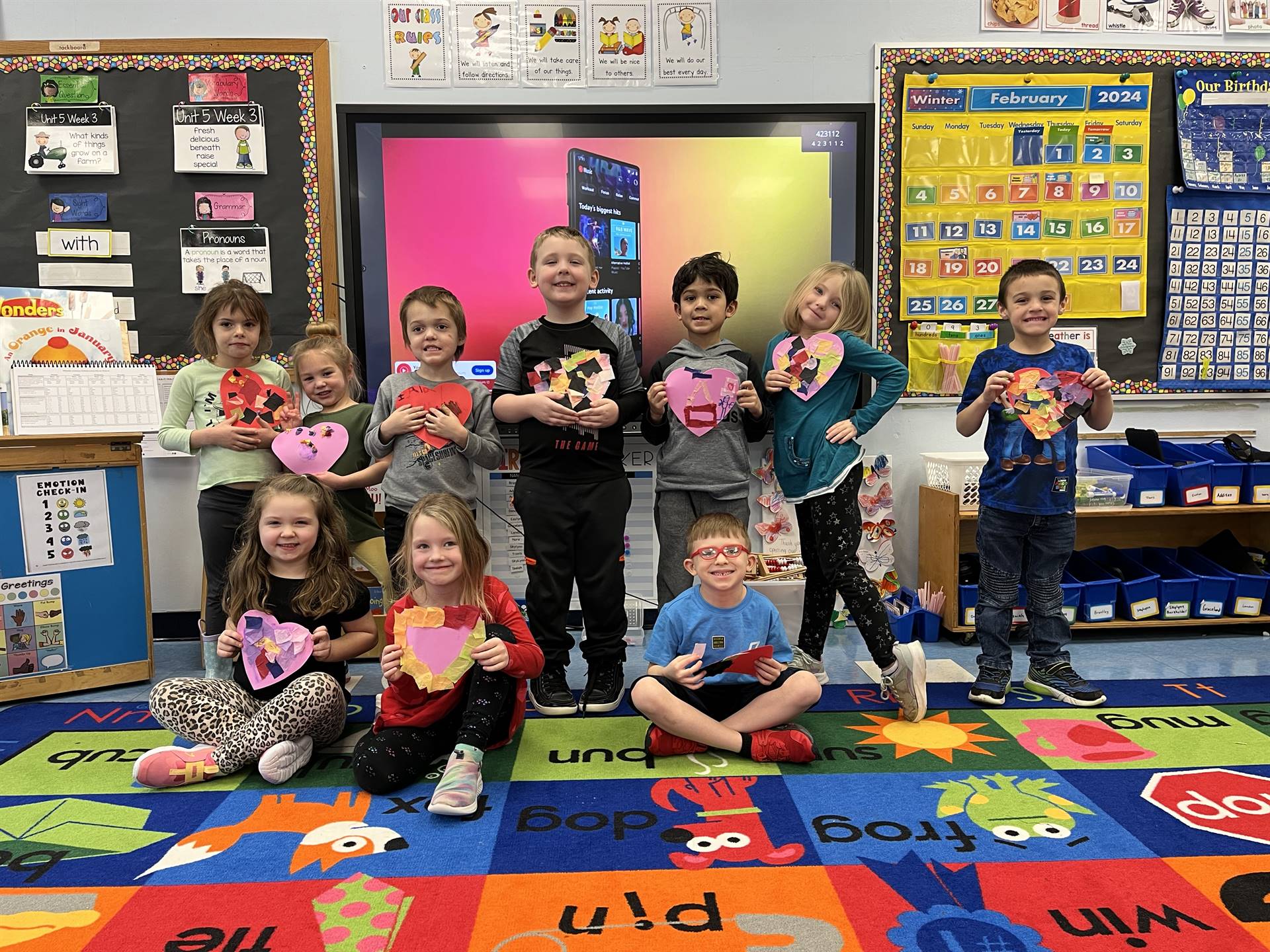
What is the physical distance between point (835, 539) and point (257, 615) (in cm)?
168

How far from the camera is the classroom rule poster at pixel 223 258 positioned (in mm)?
3400

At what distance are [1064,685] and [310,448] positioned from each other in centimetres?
254

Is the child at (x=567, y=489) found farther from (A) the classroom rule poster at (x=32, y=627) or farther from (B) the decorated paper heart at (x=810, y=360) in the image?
(A) the classroom rule poster at (x=32, y=627)

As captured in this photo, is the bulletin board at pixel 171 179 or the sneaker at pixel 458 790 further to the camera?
the bulletin board at pixel 171 179

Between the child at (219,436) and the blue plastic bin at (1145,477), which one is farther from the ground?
the child at (219,436)

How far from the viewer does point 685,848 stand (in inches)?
68.2

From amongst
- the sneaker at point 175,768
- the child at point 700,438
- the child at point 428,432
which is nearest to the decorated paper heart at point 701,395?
the child at point 700,438

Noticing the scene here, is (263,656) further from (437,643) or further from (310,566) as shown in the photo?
(437,643)

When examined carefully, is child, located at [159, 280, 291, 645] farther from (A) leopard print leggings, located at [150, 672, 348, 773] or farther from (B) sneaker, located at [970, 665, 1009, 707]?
(B) sneaker, located at [970, 665, 1009, 707]

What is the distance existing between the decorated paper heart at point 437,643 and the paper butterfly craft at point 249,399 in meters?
1.06

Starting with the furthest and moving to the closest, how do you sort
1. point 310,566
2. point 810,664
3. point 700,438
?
point 810,664 → point 700,438 → point 310,566

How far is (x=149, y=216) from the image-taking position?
11.1ft

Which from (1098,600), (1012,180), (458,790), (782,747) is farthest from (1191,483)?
(458,790)

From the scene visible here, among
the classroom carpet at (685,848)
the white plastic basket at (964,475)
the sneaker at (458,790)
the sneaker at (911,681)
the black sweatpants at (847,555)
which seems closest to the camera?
the classroom carpet at (685,848)
